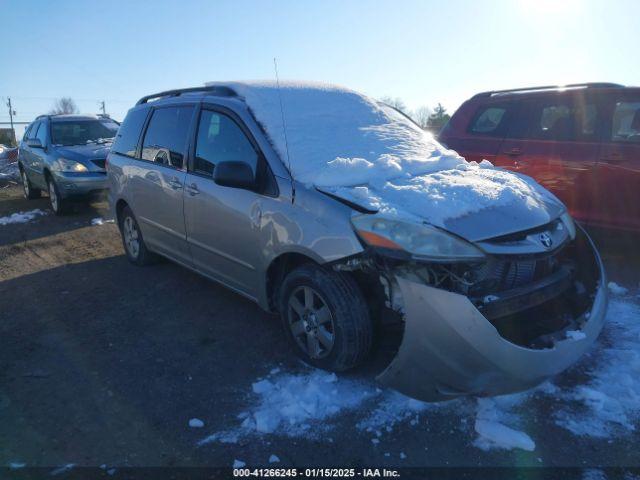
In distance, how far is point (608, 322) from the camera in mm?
3727

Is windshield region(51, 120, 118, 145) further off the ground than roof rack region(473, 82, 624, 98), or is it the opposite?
roof rack region(473, 82, 624, 98)

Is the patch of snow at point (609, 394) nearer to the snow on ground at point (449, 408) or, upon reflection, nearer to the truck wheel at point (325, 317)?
the snow on ground at point (449, 408)

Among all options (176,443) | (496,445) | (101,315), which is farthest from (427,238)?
(101,315)

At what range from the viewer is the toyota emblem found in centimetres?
272

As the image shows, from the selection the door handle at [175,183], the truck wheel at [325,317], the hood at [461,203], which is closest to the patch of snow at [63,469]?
the truck wheel at [325,317]

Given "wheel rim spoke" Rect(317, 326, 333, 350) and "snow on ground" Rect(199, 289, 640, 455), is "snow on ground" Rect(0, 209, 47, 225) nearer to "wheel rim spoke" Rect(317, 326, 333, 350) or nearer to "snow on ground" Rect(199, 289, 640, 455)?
"snow on ground" Rect(199, 289, 640, 455)

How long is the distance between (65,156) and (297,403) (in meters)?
7.36

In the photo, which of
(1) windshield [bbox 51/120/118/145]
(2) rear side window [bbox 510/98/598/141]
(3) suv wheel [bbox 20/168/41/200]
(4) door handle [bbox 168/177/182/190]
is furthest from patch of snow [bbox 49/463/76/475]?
(3) suv wheel [bbox 20/168/41/200]

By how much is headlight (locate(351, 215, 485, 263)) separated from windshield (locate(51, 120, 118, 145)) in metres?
8.18

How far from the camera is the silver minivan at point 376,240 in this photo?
2.46m

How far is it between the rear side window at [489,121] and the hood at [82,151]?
20.1 ft

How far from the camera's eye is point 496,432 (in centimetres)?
253

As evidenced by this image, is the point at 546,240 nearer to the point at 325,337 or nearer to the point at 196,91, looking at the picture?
the point at 325,337

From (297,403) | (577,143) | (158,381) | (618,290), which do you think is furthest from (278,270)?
(577,143)
